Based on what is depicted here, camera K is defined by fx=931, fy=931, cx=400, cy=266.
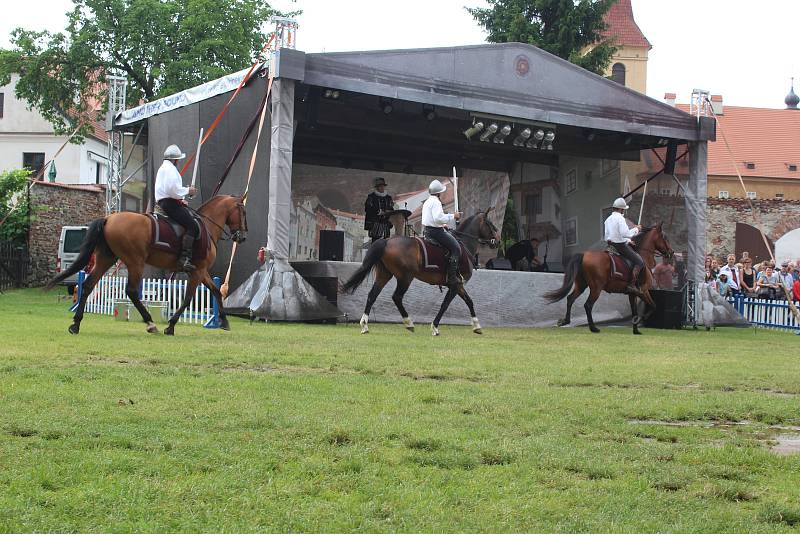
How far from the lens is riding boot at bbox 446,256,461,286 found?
564 inches

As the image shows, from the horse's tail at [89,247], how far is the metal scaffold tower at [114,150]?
8.61 meters

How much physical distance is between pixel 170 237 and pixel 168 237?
0.09 ft

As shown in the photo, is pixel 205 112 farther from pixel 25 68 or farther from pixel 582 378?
pixel 25 68

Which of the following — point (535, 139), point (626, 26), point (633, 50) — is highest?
point (626, 26)

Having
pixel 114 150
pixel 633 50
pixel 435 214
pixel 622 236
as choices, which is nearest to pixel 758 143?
pixel 633 50

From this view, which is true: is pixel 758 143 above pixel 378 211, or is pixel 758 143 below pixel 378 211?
above

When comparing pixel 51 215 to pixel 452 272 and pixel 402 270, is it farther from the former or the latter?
pixel 452 272

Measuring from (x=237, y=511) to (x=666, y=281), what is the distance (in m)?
18.4

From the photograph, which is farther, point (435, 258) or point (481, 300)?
point (481, 300)

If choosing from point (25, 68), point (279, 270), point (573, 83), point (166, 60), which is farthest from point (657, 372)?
point (25, 68)

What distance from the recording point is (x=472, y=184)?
24.0 meters

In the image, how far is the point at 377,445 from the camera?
4621 mm

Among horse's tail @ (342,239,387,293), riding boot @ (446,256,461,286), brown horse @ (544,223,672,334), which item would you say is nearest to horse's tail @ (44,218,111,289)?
horse's tail @ (342,239,387,293)

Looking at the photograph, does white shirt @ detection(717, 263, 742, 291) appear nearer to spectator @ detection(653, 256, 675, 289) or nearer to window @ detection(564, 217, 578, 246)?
spectator @ detection(653, 256, 675, 289)
